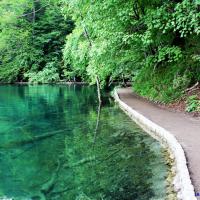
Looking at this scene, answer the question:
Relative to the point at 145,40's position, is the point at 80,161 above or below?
below

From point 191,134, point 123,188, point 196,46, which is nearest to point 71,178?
point 123,188

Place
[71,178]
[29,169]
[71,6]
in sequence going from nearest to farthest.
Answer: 1. [71,178]
2. [29,169]
3. [71,6]

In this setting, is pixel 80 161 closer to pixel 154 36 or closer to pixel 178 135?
pixel 178 135

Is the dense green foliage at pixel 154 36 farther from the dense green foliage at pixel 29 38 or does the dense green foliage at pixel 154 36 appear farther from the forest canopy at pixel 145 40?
the dense green foliage at pixel 29 38

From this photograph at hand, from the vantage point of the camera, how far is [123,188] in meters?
7.75

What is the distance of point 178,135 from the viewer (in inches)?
431

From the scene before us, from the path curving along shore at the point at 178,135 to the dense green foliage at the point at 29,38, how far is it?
3868 cm

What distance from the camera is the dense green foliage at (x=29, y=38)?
5581 cm

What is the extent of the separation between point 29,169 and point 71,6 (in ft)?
A: 45.0

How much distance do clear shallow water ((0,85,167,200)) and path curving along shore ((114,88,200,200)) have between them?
396 millimetres

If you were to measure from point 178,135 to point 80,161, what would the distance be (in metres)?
3.06

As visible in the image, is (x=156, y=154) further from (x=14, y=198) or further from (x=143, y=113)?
(x=143, y=113)

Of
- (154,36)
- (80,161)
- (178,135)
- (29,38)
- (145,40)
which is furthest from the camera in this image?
(29,38)

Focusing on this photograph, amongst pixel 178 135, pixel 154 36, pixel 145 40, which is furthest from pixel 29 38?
pixel 178 135
